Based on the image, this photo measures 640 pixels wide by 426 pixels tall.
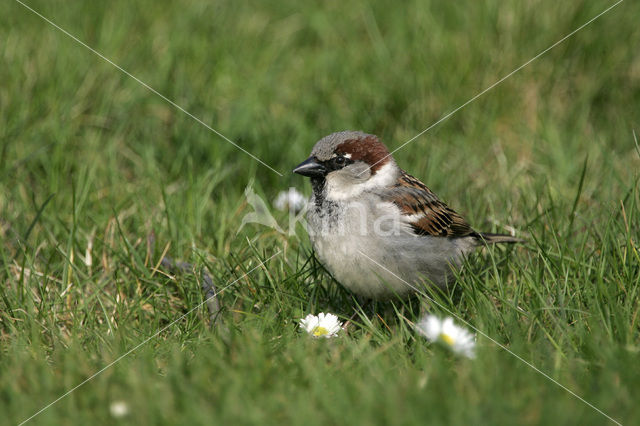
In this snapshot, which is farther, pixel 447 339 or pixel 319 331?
pixel 319 331

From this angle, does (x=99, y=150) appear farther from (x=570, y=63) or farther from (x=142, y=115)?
(x=570, y=63)

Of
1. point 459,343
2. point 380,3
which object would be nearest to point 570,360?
point 459,343

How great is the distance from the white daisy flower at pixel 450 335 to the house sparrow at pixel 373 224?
47 cm

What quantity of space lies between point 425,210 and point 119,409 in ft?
6.40

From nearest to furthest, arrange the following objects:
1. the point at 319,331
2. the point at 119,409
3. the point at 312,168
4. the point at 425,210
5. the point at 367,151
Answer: the point at 119,409
the point at 319,331
the point at 312,168
the point at 367,151
the point at 425,210

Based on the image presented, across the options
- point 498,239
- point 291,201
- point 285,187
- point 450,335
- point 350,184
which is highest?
point 350,184

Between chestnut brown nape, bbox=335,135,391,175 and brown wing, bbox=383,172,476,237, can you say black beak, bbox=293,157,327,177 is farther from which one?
brown wing, bbox=383,172,476,237

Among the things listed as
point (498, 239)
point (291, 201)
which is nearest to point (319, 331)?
point (498, 239)

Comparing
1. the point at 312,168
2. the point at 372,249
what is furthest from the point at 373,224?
the point at 312,168

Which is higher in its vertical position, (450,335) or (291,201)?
(450,335)

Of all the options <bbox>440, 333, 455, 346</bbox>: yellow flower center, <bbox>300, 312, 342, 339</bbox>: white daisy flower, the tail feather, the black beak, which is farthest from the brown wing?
<bbox>440, 333, 455, 346</bbox>: yellow flower center

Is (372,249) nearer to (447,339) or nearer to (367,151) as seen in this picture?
(367,151)

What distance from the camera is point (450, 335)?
9.87ft

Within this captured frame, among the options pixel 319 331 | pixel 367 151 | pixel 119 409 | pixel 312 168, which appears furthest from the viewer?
pixel 367 151
